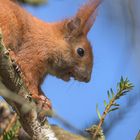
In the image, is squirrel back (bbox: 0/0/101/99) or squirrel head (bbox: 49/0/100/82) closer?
squirrel back (bbox: 0/0/101/99)

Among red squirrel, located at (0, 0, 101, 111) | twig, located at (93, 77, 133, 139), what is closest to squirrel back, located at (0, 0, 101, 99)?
red squirrel, located at (0, 0, 101, 111)

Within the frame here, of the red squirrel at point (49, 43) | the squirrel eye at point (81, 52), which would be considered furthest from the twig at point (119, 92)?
the squirrel eye at point (81, 52)

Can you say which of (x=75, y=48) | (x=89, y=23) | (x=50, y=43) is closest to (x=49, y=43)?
(x=50, y=43)

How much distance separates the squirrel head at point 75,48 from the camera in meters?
3.34

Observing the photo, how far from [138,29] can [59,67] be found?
6.23 feet

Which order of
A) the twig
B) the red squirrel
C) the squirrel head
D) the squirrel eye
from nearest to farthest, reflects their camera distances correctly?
the twig → the red squirrel → the squirrel head → the squirrel eye

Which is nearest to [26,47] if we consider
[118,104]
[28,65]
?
[28,65]

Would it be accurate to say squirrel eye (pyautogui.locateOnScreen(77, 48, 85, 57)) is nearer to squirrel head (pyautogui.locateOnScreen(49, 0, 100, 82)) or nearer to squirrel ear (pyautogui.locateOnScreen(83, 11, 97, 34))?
squirrel head (pyautogui.locateOnScreen(49, 0, 100, 82))

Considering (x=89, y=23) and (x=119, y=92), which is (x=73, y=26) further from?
(x=119, y=92)

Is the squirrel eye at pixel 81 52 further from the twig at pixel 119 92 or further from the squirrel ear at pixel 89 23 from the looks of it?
the twig at pixel 119 92

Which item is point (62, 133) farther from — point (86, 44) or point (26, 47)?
point (86, 44)

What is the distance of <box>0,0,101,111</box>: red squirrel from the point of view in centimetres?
295

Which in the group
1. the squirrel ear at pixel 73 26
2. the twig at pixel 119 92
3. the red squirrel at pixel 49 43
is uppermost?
the squirrel ear at pixel 73 26

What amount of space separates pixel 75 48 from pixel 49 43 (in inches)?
10.5
